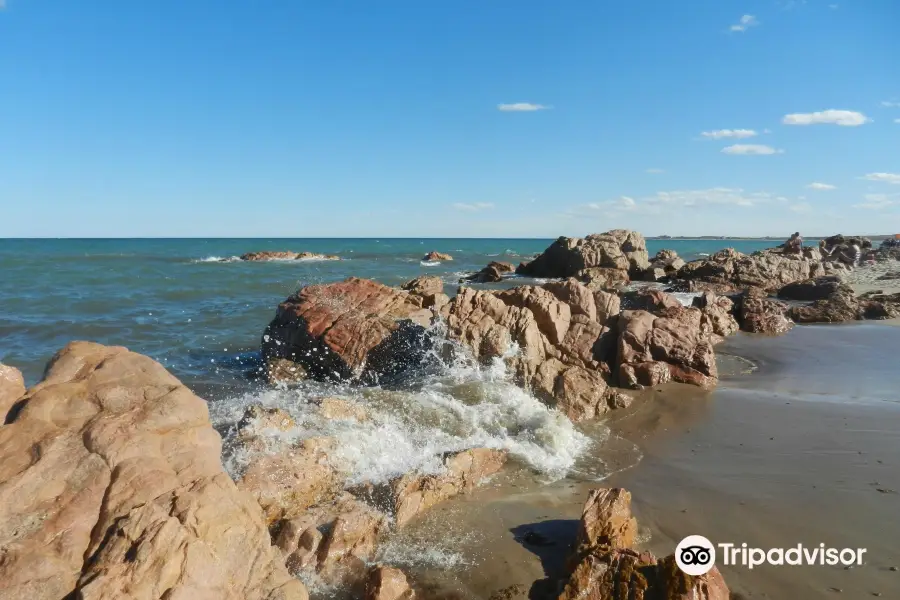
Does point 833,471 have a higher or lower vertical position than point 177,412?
lower

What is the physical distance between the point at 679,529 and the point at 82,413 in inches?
167

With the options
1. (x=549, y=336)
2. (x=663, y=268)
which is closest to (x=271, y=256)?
(x=663, y=268)

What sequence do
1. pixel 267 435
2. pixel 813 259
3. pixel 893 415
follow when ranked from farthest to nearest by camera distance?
pixel 813 259 < pixel 893 415 < pixel 267 435

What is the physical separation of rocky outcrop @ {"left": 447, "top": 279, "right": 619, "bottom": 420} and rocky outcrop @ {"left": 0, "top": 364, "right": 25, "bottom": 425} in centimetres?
545

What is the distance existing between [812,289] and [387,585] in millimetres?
18892

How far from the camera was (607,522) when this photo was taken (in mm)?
3895

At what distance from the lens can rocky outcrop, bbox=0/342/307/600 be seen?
263 centimetres

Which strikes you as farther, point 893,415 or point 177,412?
point 893,415

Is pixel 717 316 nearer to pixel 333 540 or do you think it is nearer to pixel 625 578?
pixel 625 578

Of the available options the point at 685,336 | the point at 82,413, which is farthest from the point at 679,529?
the point at 685,336

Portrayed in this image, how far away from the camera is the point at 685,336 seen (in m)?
8.91

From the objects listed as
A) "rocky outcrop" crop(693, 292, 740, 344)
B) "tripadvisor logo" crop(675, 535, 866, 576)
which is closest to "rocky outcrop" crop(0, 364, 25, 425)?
"tripadvisor logo" crop(675, 535, 866, 576)

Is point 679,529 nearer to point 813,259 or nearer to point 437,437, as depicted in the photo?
point 437,437

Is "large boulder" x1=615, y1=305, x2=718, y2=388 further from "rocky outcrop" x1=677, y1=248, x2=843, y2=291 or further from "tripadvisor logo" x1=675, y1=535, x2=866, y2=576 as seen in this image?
"rocky outcrop" x1=677, y1=248, x2=843, y2=291
